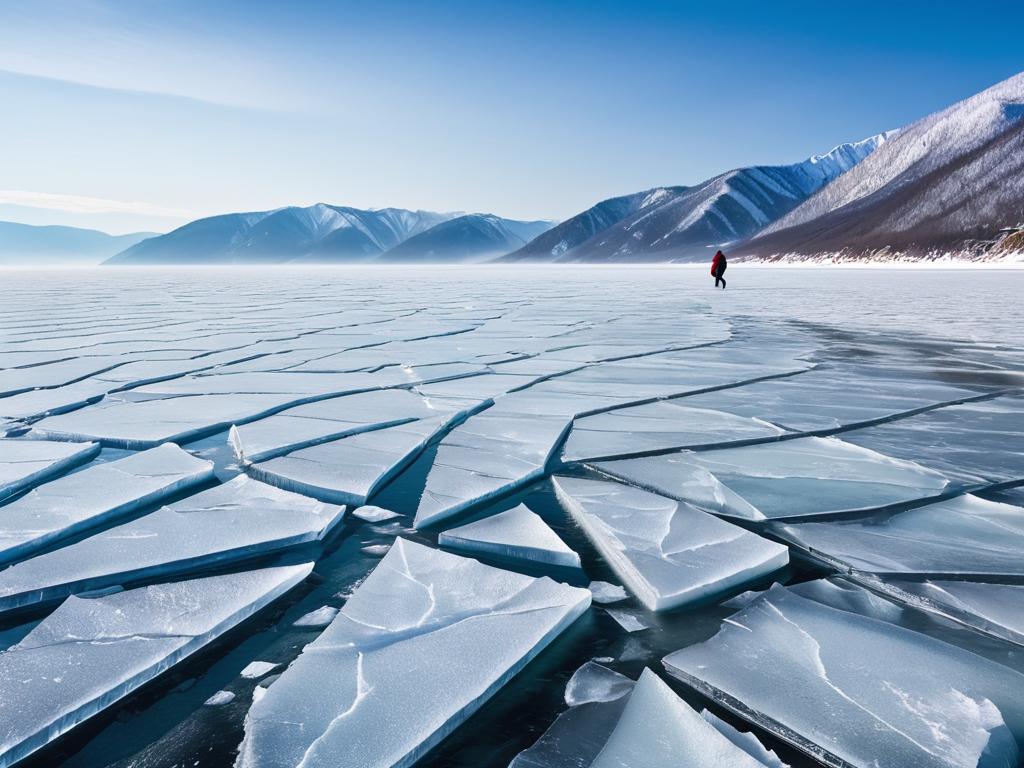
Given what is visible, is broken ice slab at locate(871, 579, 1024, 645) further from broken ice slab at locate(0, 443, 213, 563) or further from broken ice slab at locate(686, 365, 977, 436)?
broken ice slab at locate(0, 443, 213, 563)

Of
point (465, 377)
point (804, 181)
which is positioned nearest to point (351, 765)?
point (465, 377)

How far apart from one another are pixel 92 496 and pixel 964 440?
3.51 meters

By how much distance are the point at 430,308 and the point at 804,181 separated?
7780 inches

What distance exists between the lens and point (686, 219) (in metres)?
148

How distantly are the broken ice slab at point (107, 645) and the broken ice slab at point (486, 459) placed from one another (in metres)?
0.61

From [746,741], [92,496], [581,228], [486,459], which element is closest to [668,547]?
[746,741]

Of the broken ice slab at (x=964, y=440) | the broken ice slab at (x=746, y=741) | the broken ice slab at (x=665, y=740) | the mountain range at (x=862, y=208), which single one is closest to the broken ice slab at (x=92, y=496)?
the broken ice slab at (x=665, y=740)

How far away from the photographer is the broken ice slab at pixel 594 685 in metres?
1.27

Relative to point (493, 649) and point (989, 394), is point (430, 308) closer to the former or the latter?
point (989, 394)

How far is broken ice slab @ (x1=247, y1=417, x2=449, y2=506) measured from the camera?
2.40m

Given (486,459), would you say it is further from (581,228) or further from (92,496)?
(581,228)

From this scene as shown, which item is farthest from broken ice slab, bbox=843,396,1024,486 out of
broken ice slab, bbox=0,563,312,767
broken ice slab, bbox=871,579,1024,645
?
broken ice slab, bbox=0,563,312,767

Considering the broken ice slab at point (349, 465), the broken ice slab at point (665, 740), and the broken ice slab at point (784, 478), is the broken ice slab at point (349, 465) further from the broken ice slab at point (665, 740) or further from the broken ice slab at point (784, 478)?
the broken ice slab at point (665, 740)

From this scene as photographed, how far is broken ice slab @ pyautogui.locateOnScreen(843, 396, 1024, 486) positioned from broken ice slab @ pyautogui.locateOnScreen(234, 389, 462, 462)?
82.7 inches
